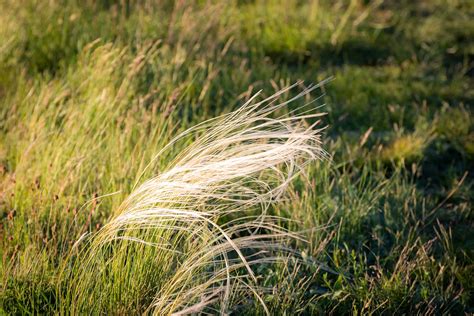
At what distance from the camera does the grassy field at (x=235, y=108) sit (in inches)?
117

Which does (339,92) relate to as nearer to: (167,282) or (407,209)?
(407,209)

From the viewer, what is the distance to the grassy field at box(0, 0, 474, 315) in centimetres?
297

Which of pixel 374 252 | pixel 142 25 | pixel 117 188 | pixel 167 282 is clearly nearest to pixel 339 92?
pixel 142 25

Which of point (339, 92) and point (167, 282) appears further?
point (339, 92)

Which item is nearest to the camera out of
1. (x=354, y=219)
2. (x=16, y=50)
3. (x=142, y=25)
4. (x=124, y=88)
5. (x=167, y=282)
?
(x=167, y=282)

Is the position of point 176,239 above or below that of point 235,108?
above

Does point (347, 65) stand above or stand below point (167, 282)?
below

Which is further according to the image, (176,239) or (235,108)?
(235,108)

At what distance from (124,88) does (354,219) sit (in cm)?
163

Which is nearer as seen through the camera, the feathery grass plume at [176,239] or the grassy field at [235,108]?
the feathery grass plume at [176,239]

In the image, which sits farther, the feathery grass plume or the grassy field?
the grassy field

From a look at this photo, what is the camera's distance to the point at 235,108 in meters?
4.85

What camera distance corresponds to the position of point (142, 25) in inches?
219

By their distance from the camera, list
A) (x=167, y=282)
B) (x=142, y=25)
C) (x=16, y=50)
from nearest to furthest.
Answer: (x=167, y=282) → (x=16, y=50) → (x=142, y=25)
